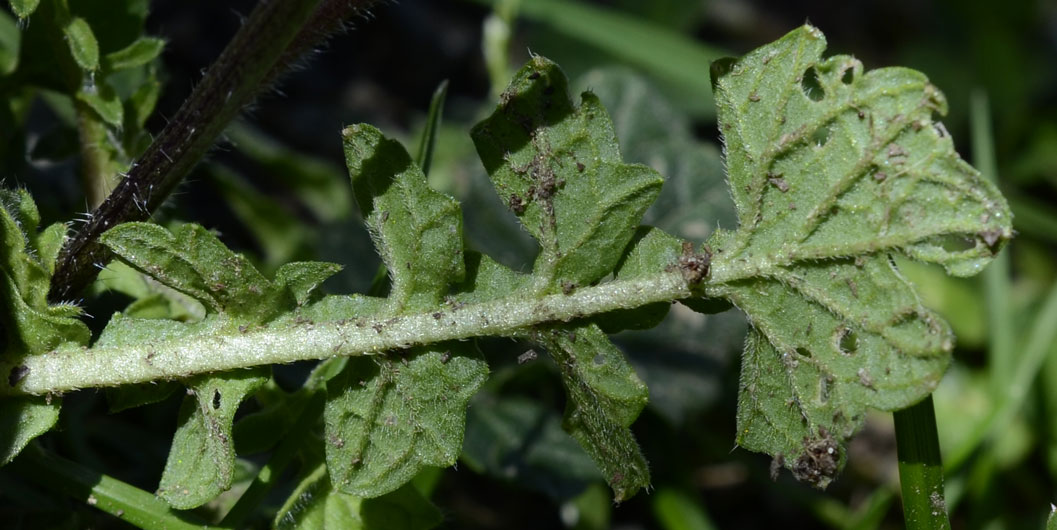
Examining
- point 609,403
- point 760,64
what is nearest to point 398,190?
point 609,403

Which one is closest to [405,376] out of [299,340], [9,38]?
[299,340]

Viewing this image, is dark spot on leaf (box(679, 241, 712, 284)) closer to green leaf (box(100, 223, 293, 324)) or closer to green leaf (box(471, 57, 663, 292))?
green leaf (box(471, 57, 663, 292))

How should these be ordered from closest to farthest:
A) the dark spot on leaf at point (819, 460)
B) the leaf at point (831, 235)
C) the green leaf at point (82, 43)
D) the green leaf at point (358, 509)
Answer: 1. the leaf at point (831, 235)
2. the dark spot on leaf at point (819, 460)
3. the green leaf at point (358, 509)
4. the green leaf at point (82, 43)

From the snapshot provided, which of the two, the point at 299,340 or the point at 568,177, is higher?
the point at 568,177

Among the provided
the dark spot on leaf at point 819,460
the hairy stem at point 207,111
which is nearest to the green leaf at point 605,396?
the dark spot on leaf at point 819,460

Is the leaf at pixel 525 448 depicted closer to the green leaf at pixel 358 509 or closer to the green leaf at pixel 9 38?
the green leaf at pixel 358 509

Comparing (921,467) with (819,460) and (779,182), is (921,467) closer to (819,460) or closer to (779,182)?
(819,460)
